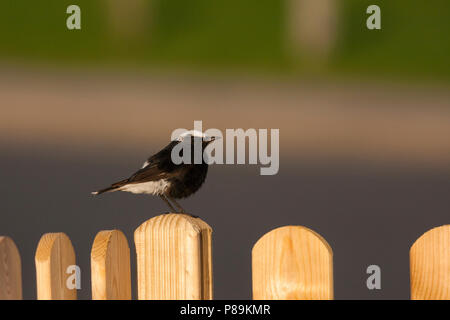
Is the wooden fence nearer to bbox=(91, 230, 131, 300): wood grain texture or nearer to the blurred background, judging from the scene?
bbox=(91, 230, 131, 300): wood grain texture

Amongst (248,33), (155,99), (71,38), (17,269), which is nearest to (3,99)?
(155,99)

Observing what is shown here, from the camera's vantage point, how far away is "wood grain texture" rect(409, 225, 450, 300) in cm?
218

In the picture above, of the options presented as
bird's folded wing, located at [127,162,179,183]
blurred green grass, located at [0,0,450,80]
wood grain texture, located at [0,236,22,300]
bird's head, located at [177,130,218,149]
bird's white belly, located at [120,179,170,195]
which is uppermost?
blurred green grass, located at [0,0,450,80]

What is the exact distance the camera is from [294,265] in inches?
86.4

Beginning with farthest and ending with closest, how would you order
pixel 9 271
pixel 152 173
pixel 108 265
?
pixel 152 173, pixel 9 271, pixel 108 265

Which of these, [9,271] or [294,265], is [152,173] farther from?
[294,265]

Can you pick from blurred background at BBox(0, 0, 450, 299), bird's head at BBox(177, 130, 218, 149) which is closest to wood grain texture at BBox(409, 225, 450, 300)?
bird's head at BBox(177, 130, 218, 149)

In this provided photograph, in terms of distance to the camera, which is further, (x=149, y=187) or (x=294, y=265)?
(x=149, y=187)

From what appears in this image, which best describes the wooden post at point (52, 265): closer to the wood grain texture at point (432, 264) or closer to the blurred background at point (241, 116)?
the wood grain texture at point (432, 264)

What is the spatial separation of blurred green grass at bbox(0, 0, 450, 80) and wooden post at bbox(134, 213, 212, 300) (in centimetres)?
1041

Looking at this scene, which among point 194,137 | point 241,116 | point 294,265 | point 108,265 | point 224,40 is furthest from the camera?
point 224,40

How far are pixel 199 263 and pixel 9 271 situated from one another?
675mm

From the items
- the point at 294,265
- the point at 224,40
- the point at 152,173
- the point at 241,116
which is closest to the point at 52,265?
the point at 294,265

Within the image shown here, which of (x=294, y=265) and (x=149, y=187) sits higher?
(x=149, y=187)
